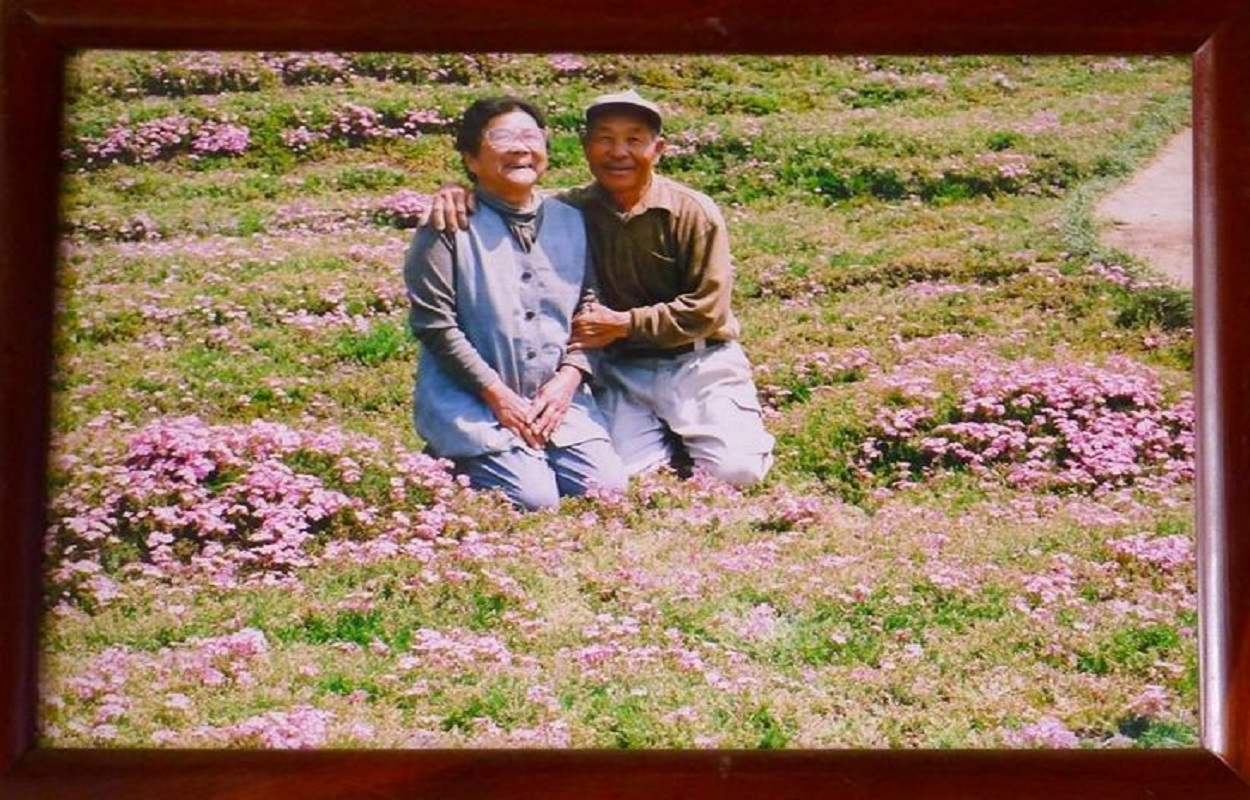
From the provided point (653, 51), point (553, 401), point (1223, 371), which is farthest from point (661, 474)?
point (1223, 371)

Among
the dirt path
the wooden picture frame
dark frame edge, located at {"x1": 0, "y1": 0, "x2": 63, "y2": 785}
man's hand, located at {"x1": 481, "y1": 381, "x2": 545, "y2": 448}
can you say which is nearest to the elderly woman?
man's hand, located at {"x1": 481, "y1": 381, "x2": 545, "y2": 448}

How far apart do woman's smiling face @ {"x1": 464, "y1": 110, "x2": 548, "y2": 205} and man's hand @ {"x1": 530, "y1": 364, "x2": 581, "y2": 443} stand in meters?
0.26

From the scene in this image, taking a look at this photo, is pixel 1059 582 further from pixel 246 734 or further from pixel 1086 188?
pixel 246 734

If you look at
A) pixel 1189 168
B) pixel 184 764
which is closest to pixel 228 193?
pixel 184 764

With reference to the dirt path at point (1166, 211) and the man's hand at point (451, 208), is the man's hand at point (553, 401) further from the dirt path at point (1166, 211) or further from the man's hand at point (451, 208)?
the dirt path at point (1166, 211)

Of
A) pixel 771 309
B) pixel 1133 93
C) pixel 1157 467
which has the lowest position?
pixel 1157 467

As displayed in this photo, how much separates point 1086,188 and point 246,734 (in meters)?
1.40

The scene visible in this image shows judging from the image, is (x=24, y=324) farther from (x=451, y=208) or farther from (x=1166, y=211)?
(x=1166, y=211)

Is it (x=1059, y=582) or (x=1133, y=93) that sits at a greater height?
(x=1133, y=93)

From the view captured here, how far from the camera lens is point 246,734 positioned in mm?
1579

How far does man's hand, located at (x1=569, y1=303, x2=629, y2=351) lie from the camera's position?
170 cm

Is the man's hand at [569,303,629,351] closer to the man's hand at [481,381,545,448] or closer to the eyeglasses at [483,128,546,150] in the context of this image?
the man's hand at [481,381,545,448]

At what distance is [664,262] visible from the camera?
5.62 ft

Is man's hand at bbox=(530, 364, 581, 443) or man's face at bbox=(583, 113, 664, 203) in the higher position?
man's face at bbox=(583, 113, 664, 203)
